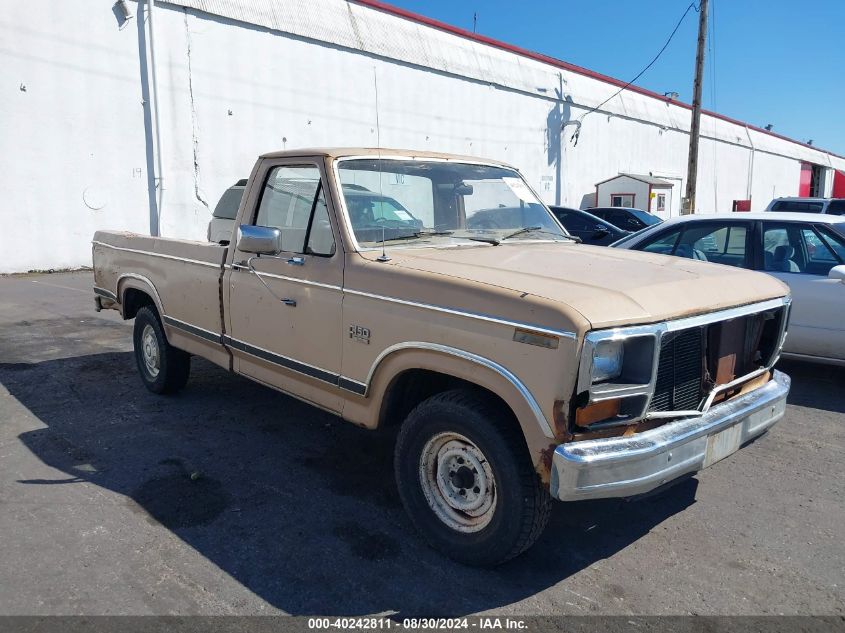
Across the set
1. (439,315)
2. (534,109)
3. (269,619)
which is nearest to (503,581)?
(269,619)

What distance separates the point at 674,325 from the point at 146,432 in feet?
12.6

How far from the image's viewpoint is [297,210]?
4230 millimetres

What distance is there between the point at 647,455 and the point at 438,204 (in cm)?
220

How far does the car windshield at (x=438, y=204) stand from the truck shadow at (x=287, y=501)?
1.56 metres

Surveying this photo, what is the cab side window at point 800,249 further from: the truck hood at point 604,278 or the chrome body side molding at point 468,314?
the chrome body side molding at point 468,314

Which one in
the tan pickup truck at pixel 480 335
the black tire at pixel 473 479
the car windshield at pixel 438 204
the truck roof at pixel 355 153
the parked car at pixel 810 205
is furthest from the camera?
the parked car at pixel 810 205

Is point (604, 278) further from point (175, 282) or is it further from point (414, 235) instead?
point (175, 282)

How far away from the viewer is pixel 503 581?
3115 mm

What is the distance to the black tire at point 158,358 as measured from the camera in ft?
18.4

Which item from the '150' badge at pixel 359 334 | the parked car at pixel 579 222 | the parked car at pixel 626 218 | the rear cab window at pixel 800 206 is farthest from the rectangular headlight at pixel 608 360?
the parked car at pixel 626 218

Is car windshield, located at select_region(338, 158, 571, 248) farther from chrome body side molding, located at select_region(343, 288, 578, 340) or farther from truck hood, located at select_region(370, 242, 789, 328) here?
chrome body side molding, located at select_region(343, 288, 578, 340)

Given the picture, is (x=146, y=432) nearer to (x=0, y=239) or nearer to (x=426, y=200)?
(x=426, y=200)

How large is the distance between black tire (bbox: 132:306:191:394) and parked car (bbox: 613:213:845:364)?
449 cm

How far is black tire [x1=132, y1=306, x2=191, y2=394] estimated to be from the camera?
5602mm
